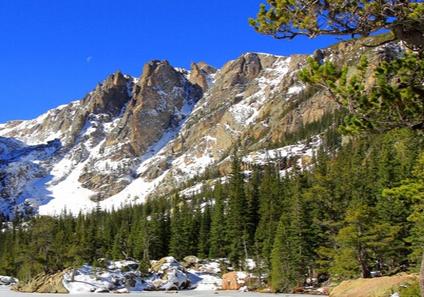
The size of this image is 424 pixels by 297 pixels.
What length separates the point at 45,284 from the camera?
70750mm

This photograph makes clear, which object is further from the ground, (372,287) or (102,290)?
(372,287)

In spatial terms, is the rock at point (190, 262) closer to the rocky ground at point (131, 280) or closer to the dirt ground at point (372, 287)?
the rocky ground at point (131, 280)

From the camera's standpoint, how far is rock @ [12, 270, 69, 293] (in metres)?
67.9

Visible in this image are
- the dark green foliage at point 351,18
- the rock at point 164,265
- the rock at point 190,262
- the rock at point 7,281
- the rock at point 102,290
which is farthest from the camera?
the rock at point 7,281

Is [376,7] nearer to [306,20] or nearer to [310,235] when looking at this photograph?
[306,20]

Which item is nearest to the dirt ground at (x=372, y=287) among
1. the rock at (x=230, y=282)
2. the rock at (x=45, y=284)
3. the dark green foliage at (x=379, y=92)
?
the dark green foliage at (x=379, y=92)

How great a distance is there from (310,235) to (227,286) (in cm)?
1386

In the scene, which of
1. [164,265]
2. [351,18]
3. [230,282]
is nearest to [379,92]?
[351,18]

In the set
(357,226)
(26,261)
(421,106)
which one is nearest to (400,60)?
(421,106)

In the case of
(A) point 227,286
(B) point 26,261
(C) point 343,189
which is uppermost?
(C) point 343,189

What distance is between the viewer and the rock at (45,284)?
223 ft

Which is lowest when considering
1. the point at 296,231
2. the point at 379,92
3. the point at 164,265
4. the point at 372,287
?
the point at 372,287

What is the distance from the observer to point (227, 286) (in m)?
69.8

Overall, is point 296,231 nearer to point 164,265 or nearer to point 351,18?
point 164,265
